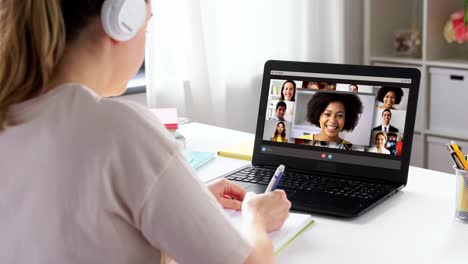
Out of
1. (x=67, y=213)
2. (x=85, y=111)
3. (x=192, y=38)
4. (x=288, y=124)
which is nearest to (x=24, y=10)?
(x=85, y=111)

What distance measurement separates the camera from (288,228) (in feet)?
4.20

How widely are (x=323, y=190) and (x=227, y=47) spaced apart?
1662 millimetres

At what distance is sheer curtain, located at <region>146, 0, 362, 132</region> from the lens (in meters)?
2.79

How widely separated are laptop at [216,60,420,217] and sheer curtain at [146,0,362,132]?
1.18 metres

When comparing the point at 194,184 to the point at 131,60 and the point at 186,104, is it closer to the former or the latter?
the point at 131,60

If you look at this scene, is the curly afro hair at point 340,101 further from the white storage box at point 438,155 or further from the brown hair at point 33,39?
the white storage box at point 438,155

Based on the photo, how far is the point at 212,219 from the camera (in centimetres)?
86

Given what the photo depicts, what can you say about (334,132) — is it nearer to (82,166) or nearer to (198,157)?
(198,157)

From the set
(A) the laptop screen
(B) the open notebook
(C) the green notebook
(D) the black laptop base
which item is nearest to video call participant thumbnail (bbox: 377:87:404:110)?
(A) the laptop screen

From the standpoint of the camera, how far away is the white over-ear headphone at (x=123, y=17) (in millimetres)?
891

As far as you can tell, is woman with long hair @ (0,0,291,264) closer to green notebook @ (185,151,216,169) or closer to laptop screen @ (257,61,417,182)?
laptop screen @ (257,61,417,182)

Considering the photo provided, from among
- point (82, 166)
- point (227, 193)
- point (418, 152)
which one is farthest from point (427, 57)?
point (82, 166)

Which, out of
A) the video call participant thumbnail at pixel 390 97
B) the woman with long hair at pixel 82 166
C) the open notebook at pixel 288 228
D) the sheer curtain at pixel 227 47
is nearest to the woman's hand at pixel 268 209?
the open notebook at pixel 288 228

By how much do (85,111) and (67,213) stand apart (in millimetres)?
126
